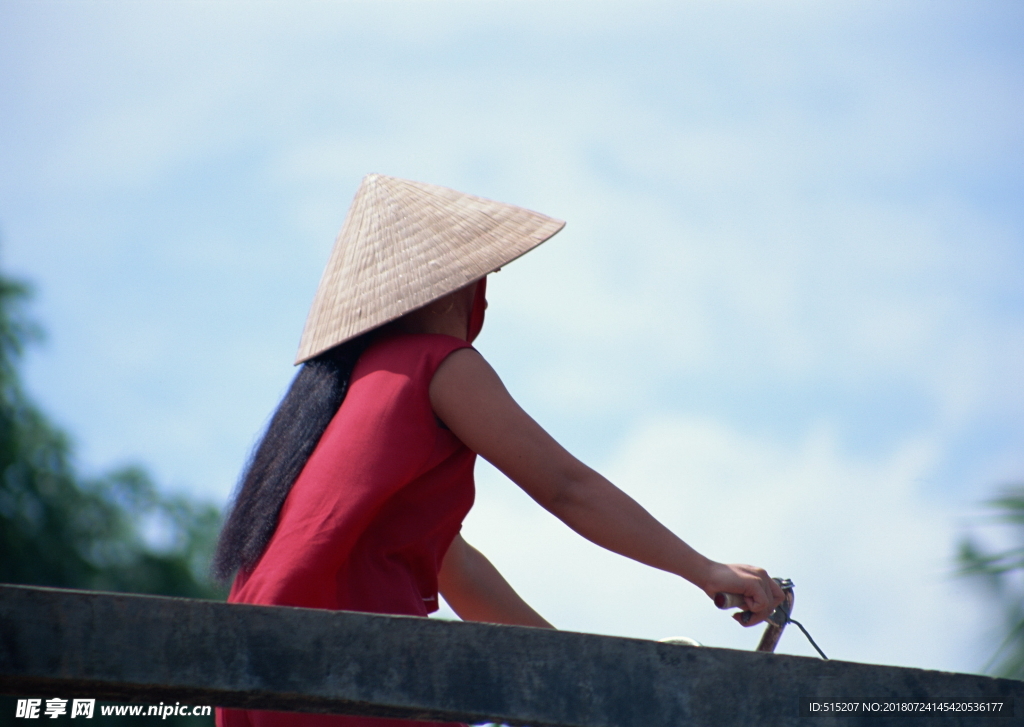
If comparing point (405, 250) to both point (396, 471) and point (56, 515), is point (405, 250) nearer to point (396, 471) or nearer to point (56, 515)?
point (396, 471)

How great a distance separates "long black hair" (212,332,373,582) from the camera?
7.20 feet

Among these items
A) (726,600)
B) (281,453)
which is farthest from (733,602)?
(281,453)

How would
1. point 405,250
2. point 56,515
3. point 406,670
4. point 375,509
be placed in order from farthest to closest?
1. point 56,515
2. point 405,250
3. point 375,509
4. point 406,670

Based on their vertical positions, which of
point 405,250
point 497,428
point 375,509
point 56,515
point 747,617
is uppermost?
point 56,515

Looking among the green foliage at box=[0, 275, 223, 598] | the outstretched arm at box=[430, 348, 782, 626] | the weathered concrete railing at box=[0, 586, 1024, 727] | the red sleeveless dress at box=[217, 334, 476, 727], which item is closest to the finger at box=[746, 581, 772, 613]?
the outstretched arm at box=[430, 348, 782, 626]

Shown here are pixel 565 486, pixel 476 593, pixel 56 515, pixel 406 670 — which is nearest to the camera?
pixel 406 670

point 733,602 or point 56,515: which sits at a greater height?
point 56,515

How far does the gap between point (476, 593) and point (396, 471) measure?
0.78m

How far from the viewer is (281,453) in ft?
7.49

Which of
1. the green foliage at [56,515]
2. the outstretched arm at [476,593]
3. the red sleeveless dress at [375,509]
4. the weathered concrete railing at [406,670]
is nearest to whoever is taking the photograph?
the weathered concrete railing at [406,670]

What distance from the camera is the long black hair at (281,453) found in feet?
7.20

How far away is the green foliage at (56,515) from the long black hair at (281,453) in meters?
9.50

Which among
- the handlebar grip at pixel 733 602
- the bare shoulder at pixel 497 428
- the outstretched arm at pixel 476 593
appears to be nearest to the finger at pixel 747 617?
the handlebar grip at pixel 733 602

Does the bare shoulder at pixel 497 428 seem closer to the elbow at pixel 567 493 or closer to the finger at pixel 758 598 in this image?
the elbow at pixel 567 493
